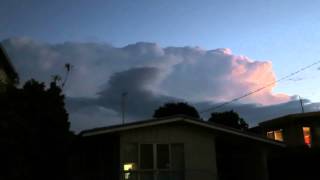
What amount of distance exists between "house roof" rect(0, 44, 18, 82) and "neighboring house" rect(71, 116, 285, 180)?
6.68 meters

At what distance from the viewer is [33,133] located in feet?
57.2

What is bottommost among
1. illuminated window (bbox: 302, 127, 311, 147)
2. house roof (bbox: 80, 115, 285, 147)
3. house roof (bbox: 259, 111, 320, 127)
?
house roof (bbox: 80, 115, 285, 147)

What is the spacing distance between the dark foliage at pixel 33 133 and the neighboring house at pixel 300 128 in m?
19.7

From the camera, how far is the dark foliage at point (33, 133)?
52.0 feet

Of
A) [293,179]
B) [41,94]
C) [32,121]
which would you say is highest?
[41,94]

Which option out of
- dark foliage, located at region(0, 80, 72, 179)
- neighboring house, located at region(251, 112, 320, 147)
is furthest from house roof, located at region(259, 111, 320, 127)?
dark foliage, located at region(0, 80, 72, 179)

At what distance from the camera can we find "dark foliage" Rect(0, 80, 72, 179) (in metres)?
15.9

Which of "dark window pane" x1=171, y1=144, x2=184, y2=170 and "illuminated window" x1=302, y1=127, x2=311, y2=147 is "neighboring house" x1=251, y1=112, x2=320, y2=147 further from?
"dark window pane" x1=171, y1=144, x2=184, y2=170

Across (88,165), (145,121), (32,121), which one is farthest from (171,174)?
(88,165)

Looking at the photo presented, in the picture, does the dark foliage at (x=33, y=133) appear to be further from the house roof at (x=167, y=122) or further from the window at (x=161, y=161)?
the window at (x=161, y=161)

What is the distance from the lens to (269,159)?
89.0 feet

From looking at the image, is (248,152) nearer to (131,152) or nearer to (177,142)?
(177,142)

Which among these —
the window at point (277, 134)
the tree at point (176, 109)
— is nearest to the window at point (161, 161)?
the window at point (277, 134)

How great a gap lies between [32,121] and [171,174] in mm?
6594
